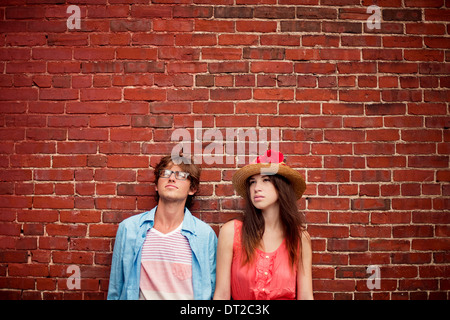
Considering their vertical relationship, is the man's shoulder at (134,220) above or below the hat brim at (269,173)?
below

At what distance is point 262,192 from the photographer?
2.60m

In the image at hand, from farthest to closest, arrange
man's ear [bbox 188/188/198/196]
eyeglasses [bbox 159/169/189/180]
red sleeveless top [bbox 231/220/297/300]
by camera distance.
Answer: man's ear [bbox 188/188/198/196]
eyeglasses [bbox 159/169/189/180]
red sleeveless top [bbox 231/220/297/300]

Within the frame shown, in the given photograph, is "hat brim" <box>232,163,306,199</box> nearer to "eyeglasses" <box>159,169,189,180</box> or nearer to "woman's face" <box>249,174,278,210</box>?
"woman's face" <box>249,174,278,210</box>

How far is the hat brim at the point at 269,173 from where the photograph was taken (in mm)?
2572

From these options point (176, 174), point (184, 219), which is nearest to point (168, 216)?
point (184, 219)

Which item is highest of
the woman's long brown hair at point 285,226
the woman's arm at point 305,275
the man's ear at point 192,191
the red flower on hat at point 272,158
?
the red flower on hat at point 272,158

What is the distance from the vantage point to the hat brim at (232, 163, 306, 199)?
2.57 metres

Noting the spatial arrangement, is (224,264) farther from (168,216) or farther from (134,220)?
(134,220)

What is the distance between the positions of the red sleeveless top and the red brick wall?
49 cm

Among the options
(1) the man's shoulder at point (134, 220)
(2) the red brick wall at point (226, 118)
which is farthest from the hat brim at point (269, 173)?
(1) the man's shoulder at point (134, 220)

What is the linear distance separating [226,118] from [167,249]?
1304 millimetres

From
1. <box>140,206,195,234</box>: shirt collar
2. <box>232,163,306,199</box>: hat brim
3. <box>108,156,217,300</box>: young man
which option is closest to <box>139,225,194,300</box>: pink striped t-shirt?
<box>108,156,217,300</box>: young man

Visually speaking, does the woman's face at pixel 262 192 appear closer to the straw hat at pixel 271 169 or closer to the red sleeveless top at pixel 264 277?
the straw hat at pixel 271 169

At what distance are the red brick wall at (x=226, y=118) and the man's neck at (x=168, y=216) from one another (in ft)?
1.01
